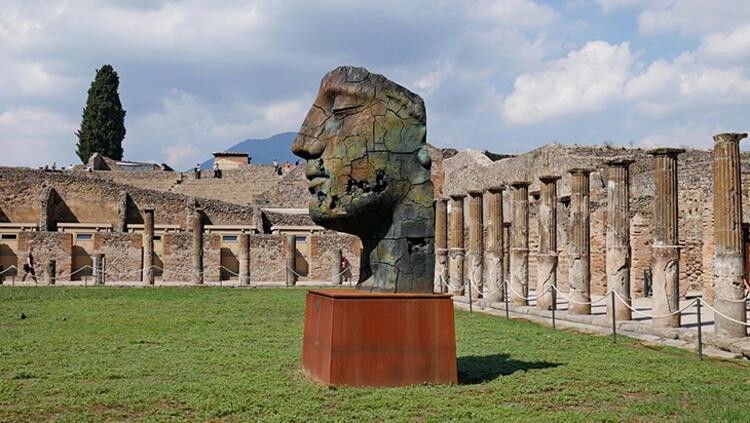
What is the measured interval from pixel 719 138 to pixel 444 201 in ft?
40.3

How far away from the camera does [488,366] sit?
9.49 m

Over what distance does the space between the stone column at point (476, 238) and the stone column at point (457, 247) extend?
95cm

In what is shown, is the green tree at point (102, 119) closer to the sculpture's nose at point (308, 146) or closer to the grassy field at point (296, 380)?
the grassy field at point (296, 380)

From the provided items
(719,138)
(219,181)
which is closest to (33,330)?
(719,138)

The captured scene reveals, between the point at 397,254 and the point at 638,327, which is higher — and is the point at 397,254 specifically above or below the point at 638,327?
above

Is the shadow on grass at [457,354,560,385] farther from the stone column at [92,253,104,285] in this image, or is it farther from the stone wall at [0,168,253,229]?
the stone wall at [0,168,253,229]

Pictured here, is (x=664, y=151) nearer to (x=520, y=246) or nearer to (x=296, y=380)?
(x=520, y=246)

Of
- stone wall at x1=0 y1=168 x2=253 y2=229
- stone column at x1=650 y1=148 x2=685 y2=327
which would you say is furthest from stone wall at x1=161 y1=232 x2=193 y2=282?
stone column at x1=650 y1=148 x2=685 y2=327

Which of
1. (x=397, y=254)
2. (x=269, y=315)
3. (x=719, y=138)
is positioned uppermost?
(x=719, y=138)

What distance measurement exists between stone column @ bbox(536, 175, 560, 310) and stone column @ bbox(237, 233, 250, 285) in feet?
52.1

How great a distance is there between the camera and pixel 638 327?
45.7 feet

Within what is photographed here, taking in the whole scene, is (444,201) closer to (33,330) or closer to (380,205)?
(33,330)

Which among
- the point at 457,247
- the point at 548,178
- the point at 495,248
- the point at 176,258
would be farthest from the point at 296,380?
the point at 176,258

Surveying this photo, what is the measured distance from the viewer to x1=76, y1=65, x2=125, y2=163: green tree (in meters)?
57.8
